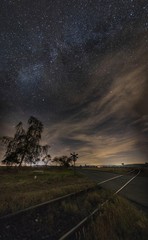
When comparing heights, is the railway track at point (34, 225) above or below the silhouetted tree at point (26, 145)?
below

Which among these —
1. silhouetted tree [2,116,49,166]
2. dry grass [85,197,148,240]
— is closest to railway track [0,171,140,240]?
dry grass [85,197,148,240]

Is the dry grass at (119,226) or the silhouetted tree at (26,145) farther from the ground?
the silhouetted tree at (26,145)

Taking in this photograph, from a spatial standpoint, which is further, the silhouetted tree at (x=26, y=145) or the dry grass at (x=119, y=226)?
the silhouetted tree at (x=26, y=145)

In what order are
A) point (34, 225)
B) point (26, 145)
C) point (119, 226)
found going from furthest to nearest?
point (26, 145) < point (119, 226) < point (34, 225)

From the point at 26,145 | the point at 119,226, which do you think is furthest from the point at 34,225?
Answer: the point at 26,145

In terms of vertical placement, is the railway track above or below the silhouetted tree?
below

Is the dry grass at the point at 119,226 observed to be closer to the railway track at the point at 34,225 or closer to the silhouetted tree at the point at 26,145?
the railway track at the point at 34,225

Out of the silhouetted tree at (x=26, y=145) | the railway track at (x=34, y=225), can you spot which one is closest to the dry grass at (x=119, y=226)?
the railway track at (x=34, y=225)

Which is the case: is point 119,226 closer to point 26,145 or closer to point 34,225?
point 34,225

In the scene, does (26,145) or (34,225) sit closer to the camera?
(34,225)

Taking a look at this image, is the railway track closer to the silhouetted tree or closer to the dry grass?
the dry grass

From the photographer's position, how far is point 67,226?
23.4ft

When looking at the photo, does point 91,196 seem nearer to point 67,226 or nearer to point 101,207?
point 101,207

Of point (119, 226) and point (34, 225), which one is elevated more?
point (34, 225)
